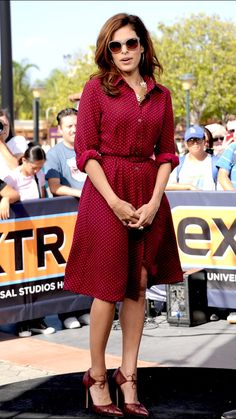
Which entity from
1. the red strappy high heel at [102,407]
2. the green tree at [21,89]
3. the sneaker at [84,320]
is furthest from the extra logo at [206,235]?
the green tree at [21,89]

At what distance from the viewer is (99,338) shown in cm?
436

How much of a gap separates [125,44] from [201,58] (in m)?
52.4

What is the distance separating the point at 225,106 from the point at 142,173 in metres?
53.7

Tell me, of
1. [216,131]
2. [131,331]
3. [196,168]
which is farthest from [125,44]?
[216,131]

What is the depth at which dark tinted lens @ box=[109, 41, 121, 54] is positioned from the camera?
424cm

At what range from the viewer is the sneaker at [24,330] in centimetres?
760

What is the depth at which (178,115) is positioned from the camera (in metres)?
57.0

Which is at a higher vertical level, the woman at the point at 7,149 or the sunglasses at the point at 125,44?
the sunglasses at the point at 125,44

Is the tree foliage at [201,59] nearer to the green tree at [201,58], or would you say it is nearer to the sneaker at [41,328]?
the green tree at [201,58]

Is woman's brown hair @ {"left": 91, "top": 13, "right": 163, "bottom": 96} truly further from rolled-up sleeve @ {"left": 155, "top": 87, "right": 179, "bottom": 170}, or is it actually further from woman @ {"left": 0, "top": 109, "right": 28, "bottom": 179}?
woman @ {"left": 0, "top": 109, "right": 28, "bottom": 179}

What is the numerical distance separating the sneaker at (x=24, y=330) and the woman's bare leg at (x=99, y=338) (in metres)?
3.24

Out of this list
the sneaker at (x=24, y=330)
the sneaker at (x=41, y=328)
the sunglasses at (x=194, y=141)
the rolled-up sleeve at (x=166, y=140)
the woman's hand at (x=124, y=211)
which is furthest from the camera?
the sunglasses at (x=194, y=141)

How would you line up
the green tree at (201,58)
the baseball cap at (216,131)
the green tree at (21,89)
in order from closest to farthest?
the baseball cap at (216,131) → the green tree at (201,58) → the green tree at (21,89)

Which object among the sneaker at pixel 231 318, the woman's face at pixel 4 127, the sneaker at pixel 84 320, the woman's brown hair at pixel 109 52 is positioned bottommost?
the sneaker at pixel 84 320
